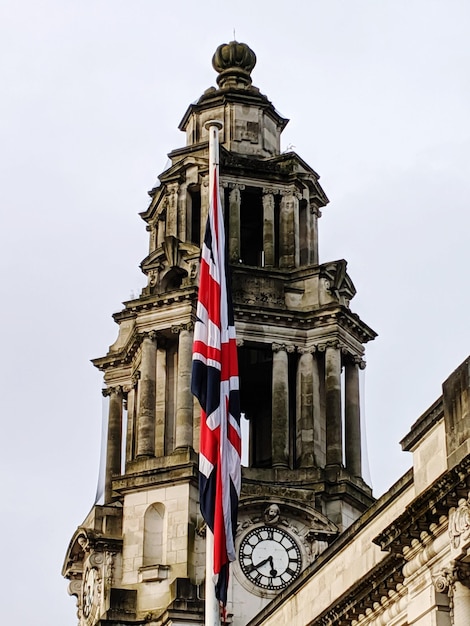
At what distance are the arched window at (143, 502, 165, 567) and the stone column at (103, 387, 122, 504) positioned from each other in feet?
18.5

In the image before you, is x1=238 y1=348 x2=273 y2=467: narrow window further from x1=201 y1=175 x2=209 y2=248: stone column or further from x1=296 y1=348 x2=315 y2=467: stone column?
x1=201 y1=175 x2=209 y2=248: stone column

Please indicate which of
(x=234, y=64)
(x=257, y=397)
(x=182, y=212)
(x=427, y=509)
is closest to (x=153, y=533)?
(x=257, y=397)

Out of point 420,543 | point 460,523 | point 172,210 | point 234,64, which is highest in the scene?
point 234,64

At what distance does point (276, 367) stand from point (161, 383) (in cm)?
382

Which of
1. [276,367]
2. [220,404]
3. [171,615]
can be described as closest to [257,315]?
[276,367]

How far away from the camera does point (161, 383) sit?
6500 centimetres

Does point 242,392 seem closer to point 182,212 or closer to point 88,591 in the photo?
point 182,212

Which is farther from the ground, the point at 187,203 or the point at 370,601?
the point at 187,203

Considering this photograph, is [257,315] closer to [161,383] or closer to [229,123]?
[161,383]

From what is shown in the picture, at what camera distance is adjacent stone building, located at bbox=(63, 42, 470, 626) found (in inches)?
2406

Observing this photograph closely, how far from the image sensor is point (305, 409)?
213ft

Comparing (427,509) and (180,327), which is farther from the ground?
(180,327)

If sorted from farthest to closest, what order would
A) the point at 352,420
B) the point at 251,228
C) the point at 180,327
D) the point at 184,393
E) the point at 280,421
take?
the point at 251,228
the point at 352,420
the point at 180,327
the point at 280,421
the point at 184,393

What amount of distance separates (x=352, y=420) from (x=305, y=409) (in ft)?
6.12
